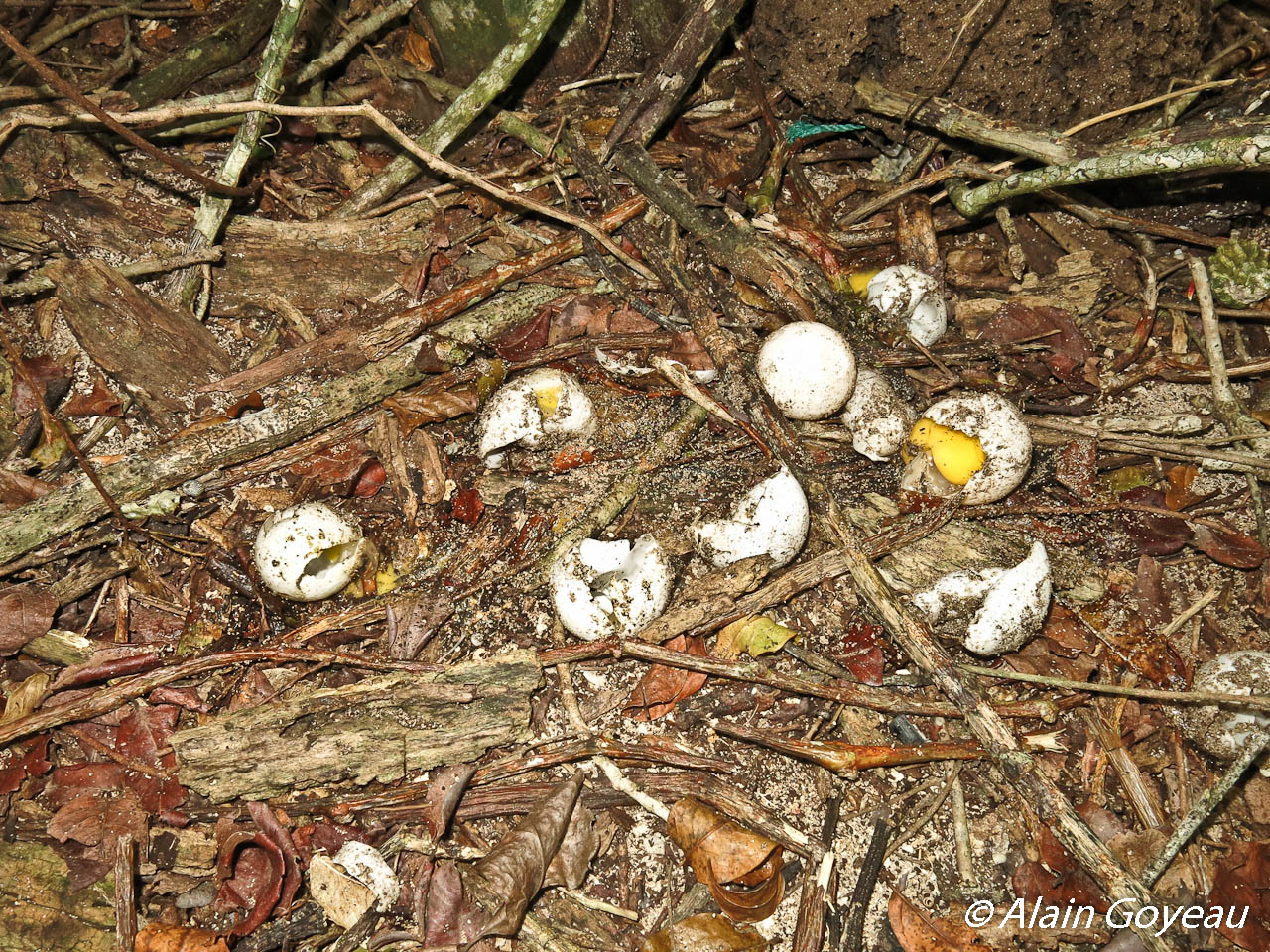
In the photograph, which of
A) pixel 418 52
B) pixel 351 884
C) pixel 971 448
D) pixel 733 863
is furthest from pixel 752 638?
pixel 418 52

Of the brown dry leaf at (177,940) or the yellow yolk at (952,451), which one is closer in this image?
the brown dry leaf at (177,940)

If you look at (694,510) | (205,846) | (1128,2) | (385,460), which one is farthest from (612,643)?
(1128,2)

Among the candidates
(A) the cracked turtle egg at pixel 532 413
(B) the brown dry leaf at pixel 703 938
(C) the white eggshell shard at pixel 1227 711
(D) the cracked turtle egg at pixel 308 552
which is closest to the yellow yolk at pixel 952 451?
(C) the white eggshell shard at pixel 1227 711

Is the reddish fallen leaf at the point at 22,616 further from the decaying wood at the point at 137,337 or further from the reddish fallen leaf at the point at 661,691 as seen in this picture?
the reddish fallen leaf at the point at 661,691

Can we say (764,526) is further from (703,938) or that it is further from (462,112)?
(462,112)

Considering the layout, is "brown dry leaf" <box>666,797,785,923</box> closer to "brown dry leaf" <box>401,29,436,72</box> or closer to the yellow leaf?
the yellow leaf
